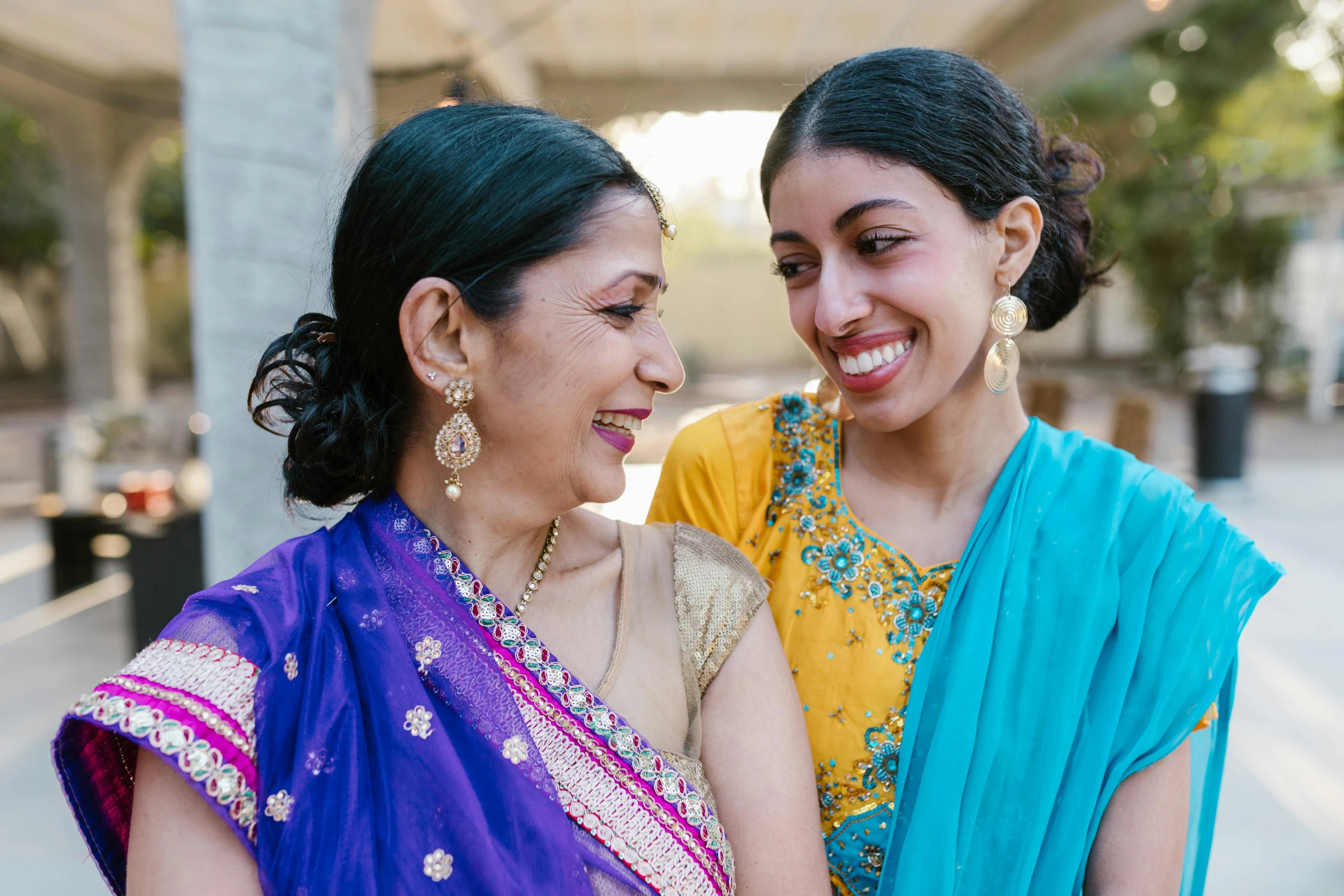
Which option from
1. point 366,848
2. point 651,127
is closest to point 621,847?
point 366,848

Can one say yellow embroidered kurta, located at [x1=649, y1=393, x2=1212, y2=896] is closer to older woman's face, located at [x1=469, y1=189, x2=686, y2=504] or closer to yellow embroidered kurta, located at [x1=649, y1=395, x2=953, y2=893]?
yellow embroidered kurta, located at [x1=649, y1=395, x2=953, y2=893]

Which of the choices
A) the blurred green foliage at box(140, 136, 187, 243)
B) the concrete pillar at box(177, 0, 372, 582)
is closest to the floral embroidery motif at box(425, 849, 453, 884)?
the concrete pillar at box(177, 0, 372, 582)

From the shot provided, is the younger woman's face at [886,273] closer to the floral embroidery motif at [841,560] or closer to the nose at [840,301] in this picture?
the nose at [840,301]

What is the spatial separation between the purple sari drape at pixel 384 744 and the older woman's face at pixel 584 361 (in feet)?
0.63

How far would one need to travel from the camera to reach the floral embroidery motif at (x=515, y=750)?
1122mm

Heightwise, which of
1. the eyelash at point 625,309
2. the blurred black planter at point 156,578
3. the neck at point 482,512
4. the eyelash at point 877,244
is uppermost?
the eyelash at point 877,244

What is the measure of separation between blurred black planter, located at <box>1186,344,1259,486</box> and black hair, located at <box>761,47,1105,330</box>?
737 cm

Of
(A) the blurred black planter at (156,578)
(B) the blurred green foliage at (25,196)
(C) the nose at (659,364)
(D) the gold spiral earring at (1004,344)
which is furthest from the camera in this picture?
(B) the blurred green foliage at (25,196)

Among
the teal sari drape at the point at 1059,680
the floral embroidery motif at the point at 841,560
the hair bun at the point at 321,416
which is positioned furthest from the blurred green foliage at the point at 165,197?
the teal sari drape at the point at 1059,680

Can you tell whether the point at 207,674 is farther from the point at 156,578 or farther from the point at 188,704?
the point at 156,578

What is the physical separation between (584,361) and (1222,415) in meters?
8.11

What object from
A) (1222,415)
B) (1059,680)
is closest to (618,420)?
(1059,680)

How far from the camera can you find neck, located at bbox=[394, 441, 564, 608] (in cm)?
125

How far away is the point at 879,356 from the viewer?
4.53 feet
